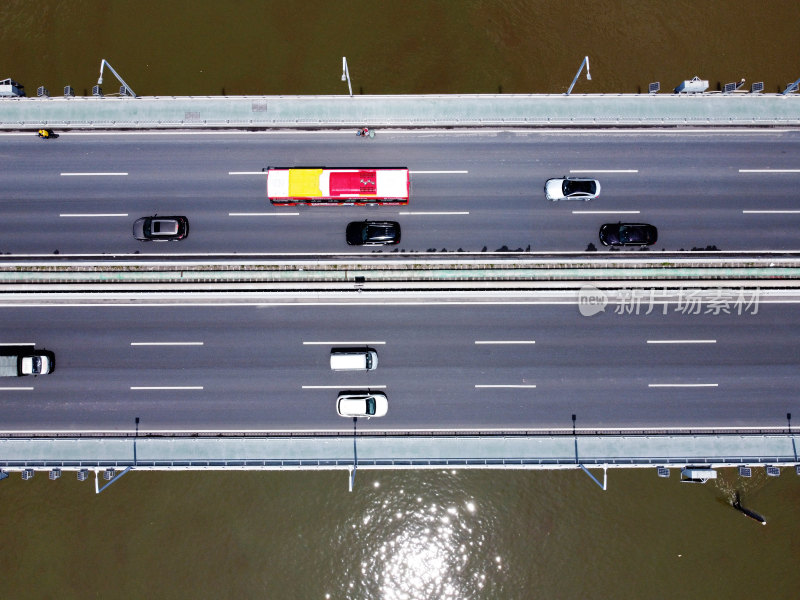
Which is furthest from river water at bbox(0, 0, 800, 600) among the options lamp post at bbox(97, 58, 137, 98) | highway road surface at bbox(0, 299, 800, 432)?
highway road surface at bbox(0, 299, 800, 432)

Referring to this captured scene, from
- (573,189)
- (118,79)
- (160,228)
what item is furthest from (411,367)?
(118,79)

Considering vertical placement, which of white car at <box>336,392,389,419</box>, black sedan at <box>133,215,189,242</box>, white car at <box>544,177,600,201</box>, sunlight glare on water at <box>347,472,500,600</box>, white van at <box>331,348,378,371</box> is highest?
white car at <box>544,177,600,201</box>

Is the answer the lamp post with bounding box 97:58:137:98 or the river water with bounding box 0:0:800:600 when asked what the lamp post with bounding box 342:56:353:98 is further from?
the lamp post with bounding box 97:58:137:98

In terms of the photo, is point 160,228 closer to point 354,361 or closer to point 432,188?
point 354,361

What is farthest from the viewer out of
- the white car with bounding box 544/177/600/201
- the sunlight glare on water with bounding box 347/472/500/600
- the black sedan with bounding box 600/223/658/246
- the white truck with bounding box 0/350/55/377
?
the sunlight glare on water with bounding box 347/472/500/600

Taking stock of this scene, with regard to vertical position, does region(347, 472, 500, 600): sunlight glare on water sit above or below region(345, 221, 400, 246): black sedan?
below
